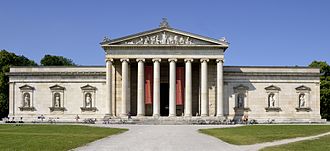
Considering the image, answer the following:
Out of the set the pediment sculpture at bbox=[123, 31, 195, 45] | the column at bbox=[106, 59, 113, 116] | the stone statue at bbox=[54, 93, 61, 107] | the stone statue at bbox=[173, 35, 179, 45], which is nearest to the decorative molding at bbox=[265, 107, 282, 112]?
the pediment sculpture at bbox=[123, 31, 195, 45]

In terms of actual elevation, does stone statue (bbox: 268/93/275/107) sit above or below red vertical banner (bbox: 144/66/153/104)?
below

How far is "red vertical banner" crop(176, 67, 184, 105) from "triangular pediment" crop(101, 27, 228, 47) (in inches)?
192

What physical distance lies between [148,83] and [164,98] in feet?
25.6

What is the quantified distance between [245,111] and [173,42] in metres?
18.9

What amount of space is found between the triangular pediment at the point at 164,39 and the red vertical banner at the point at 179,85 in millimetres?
4867

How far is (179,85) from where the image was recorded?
79.2 metres

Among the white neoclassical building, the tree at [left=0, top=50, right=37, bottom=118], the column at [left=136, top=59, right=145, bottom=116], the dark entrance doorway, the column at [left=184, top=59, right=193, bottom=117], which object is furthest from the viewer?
the tree at [left=0, top=50, right=37, bottom=118]

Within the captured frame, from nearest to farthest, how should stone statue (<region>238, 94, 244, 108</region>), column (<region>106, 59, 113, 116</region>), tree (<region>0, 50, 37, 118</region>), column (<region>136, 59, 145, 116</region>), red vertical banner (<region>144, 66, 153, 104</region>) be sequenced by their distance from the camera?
column (<region>136, 59, 145, 116</region>)
column (<region>106, 59, 113, 116</region>)
red vertical banner (<region>144, 66, 153, 104</region>)
stone statue (<region>238, 94, 244, 108</region>)
tree (<region>0, 50, 37, 118</region>)

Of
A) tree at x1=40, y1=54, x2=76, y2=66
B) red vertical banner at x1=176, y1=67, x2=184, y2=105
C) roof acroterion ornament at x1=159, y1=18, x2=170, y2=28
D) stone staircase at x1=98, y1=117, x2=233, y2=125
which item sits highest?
roof acroterion ornament at x1=159, y1=18, x2=170, y2=28

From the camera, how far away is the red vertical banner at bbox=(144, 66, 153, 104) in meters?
79.1

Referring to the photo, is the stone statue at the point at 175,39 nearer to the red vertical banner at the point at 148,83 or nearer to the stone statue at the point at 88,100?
the red vertical banner at the point at 148,83

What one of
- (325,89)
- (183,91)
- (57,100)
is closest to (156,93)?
(183,91)

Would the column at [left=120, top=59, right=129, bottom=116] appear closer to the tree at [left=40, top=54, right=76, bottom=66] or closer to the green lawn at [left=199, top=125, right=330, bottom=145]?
the green lawn at [left=199, top=125, right=330, bottom=145]

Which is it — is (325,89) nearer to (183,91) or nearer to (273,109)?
(273,109)
